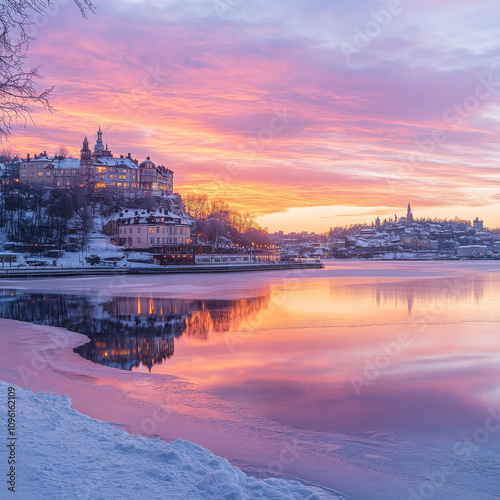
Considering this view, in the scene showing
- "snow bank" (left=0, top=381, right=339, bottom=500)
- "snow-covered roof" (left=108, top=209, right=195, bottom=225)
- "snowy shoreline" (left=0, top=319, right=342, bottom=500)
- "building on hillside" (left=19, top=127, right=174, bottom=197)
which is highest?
"building on hillside" (left=19, top=127, right=174, bottom=197)

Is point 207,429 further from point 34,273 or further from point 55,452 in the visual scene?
point 34,273

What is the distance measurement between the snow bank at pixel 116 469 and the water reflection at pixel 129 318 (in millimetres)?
7006

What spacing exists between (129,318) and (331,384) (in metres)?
14.7

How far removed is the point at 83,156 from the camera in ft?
394

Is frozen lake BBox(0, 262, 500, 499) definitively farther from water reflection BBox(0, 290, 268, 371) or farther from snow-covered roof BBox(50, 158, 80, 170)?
snow-covered roof BBox(50, 158, 80, 170)

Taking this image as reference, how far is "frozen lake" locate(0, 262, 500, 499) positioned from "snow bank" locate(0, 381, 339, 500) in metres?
1.10

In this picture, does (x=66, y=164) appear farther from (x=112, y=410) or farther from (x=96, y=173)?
(x=112, y=410)

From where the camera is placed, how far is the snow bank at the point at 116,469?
5.04 meters

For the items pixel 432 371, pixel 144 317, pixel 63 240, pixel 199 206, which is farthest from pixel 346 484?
pixel 199 206

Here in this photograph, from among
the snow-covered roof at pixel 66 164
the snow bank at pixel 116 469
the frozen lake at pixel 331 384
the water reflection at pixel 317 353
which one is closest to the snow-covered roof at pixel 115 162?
the snow-covered roof at pixel 66 164

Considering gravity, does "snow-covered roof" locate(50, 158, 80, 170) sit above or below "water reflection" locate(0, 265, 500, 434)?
above

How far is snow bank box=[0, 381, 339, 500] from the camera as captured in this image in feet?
16.5

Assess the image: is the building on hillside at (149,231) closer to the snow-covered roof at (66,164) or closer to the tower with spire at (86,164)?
the tower with spire at (86,164)

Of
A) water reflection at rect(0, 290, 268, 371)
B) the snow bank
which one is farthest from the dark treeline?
the snow bank
